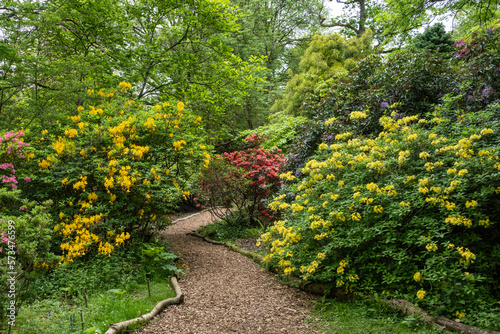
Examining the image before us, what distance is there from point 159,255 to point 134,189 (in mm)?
1184

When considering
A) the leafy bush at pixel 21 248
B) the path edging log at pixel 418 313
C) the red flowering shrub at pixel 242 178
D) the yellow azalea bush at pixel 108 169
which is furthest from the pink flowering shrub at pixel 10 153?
the red flowering shrub at pixel 242 178

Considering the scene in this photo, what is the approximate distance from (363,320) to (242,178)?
513 cm

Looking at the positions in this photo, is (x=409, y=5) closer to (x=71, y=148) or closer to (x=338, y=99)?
(x=338, y=99)

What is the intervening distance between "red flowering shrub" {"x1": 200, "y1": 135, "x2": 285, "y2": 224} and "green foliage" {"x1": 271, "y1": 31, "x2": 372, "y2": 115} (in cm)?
389

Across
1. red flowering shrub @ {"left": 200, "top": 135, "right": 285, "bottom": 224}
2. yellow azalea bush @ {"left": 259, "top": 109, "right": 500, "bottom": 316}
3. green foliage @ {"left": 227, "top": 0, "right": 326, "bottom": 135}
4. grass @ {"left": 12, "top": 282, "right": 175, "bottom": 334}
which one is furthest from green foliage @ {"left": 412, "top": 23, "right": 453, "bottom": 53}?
grass @ {"left": 12, "top": 282, "right": 175, "bottom": 334}

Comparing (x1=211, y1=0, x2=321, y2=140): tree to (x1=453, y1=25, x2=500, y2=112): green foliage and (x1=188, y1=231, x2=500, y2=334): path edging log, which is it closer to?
(x1=453, y1=25, x2=500, y2=112): green foliage

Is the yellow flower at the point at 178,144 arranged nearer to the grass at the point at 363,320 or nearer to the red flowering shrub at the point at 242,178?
the red flowering shrub at the point at 242,178

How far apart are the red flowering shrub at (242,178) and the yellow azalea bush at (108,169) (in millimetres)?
2009

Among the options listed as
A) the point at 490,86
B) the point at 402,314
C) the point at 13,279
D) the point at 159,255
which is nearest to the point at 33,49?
the point at 159,255

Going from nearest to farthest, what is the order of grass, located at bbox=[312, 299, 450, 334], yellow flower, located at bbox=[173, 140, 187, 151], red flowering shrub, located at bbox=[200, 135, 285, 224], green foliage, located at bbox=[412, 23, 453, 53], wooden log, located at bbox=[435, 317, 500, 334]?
1. wooden log, located at bbox=[435, 317, 500, 334]
2. grass, located at bbox=[312, 299, 450, 334]
3. yellow flower, located at bbox=[173, 140, 187, 151]
4. red flowering shrub, located at bbox=[200, 135, 285, 224]
5. green foliage, located at bbox=[412, 23, 453, 53]

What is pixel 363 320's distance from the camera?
10.5ft

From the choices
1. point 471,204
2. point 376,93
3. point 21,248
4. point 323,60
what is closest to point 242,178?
point 376,93

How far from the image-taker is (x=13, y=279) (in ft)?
8.02

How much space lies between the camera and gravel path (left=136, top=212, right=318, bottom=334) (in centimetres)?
331
